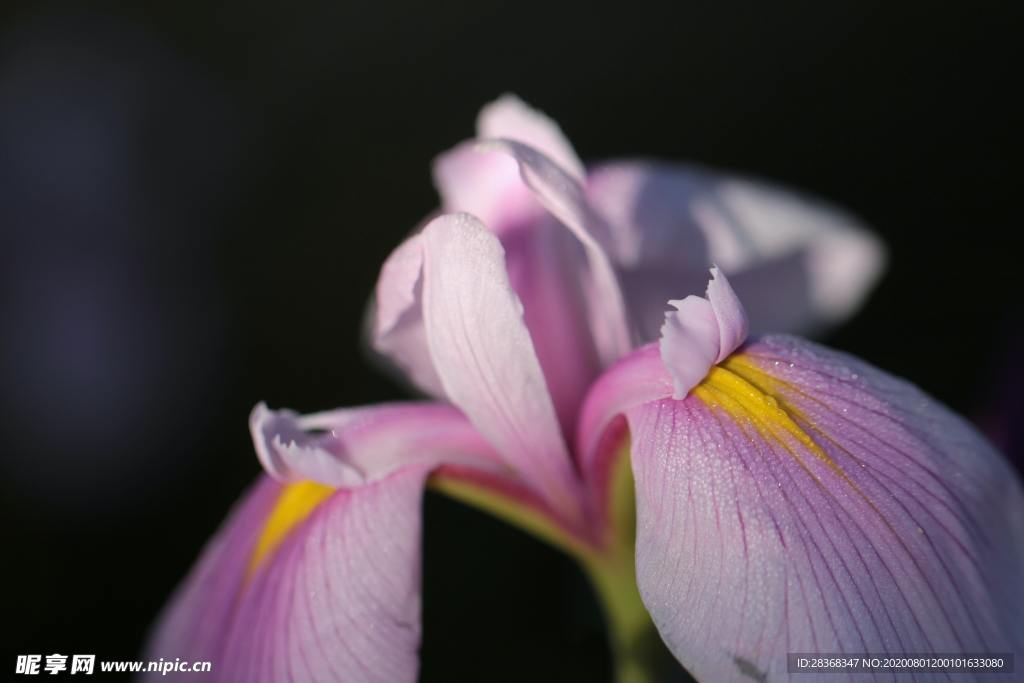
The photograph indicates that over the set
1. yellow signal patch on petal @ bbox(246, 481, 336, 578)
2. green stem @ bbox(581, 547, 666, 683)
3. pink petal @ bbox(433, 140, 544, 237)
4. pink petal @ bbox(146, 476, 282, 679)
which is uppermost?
pink petal @ bbox(433, 140, 544, 237)

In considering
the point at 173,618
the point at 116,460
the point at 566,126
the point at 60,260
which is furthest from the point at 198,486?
the point at 566,126

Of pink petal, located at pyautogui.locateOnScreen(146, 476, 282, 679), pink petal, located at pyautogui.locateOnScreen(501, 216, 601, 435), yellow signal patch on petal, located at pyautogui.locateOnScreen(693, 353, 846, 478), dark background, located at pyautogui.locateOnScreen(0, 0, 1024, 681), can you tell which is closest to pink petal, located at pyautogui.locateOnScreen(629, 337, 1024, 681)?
yellow signal patch on petal, located at pyautogui.locateOnScreen(693, 353, 846, 478)

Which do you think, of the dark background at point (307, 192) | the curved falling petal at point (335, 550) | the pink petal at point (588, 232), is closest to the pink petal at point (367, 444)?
the curved falling petal at point (335, 550)

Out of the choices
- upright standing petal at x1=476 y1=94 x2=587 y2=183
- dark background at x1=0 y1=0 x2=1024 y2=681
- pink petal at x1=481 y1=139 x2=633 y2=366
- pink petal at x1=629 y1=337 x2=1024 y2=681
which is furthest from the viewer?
dark background at x1=0 y1=0 x2=1024 y2=681

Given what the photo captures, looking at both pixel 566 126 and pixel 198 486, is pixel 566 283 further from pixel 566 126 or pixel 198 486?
pixel 566 126

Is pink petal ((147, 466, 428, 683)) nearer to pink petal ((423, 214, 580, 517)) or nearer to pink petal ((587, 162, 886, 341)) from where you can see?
pink petal ((423, 214, 580, 517))

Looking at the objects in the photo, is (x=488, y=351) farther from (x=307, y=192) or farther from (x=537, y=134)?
(x=307, y=192)

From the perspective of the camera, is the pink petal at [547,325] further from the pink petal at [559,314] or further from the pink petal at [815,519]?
the pink petal at [815,519]
